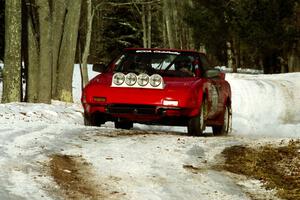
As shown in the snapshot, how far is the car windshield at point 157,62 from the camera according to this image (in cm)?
1083

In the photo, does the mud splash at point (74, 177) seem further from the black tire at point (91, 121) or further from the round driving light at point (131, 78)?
the black tire at point (91, 121)

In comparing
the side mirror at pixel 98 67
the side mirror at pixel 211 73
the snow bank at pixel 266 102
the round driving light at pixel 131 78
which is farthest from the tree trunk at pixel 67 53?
the round driving light at pixel 131 78

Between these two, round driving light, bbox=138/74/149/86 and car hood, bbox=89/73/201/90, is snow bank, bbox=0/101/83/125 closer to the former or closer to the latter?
car hood, bbox=89/73/201/90

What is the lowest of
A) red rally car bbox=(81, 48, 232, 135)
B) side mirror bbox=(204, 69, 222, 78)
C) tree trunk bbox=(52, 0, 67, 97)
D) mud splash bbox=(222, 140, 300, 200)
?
mud splash bbox=(222, 140, 300, 200)

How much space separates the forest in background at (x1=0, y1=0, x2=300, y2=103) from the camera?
14688 millimetres

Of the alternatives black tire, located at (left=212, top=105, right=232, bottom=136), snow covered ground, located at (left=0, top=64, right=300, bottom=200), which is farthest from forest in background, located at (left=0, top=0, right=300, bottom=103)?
snow covered ground, located at (left=0, top=64, right=300, bottom=200)

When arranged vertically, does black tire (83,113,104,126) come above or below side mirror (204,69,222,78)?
below

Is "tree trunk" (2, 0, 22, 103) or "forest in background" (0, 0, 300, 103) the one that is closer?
"tree trunk" (2, 0, 22, 103)

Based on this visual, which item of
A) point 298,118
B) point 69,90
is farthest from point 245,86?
point 69,90

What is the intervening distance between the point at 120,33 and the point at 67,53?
134 feet

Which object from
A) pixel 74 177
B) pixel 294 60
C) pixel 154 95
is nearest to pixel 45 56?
pixel 154 95

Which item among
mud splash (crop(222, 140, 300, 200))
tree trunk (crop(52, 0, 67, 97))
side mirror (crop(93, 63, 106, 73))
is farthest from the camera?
tree trunk (crop(52, 0, 67, 97))

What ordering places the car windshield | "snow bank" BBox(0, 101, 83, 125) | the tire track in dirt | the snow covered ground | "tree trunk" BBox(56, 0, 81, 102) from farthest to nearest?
"tree trunk" BBox(56, 0, 81, 102), "snow bank" BBox(0, 101, 83, 125), the car windshield, the snow covered ground, the tire track in dirt

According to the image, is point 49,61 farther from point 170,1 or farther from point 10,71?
point 170,1
